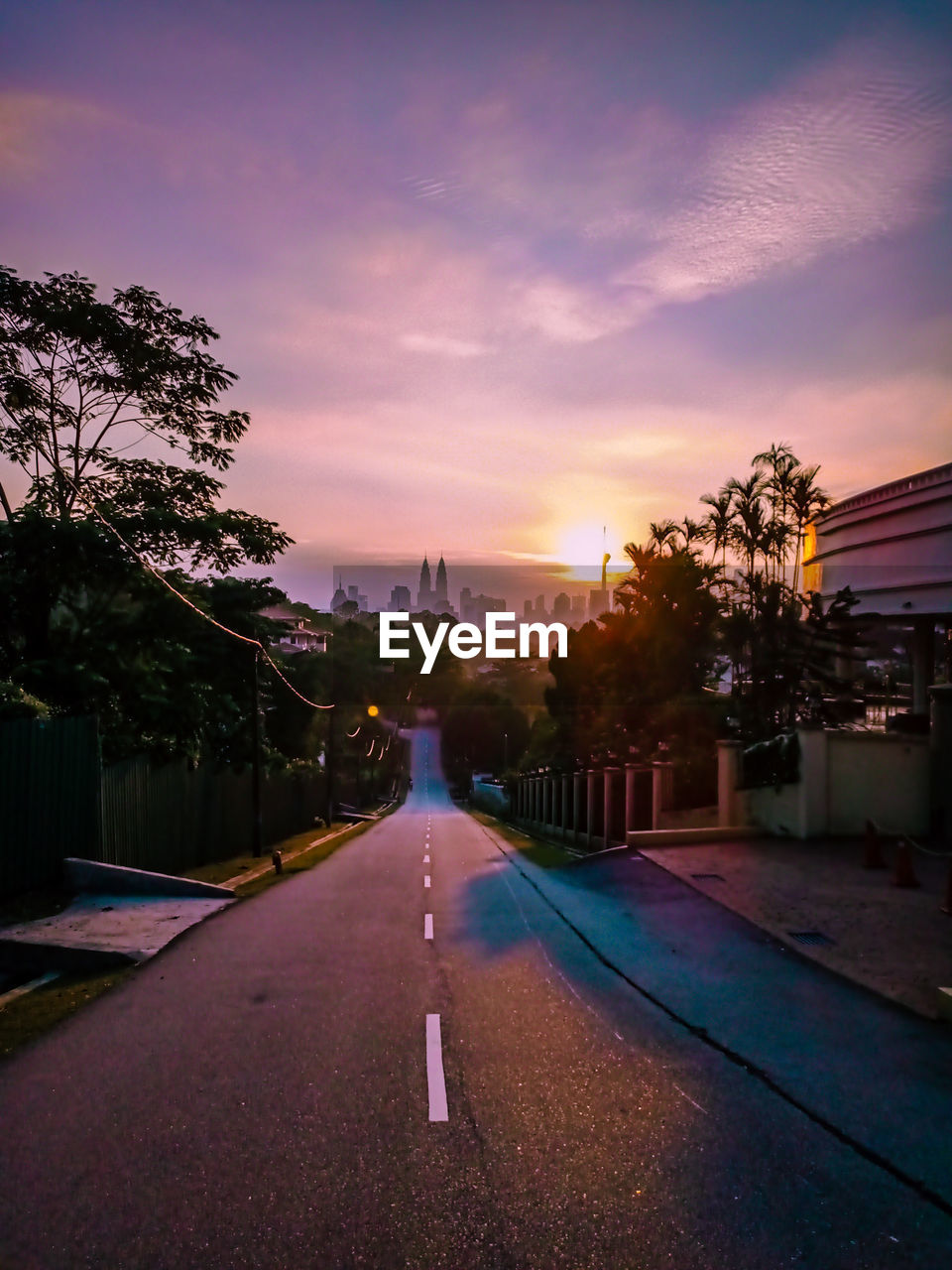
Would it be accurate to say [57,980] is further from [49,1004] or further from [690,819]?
[690,819]

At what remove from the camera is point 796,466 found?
3912cm

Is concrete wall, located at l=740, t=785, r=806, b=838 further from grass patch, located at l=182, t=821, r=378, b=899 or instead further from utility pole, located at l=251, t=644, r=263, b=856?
utility pole, located at l=251, t=644, r=263, b=856

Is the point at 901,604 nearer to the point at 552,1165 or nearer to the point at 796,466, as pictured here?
the point at 796,466

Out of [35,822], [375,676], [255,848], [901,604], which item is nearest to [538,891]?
[35,822]

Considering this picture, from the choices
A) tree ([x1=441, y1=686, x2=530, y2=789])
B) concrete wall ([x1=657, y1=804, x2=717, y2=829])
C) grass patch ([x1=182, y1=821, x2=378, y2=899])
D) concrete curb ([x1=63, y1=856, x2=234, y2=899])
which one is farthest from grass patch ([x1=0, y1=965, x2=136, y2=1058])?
tree ([x1=441, y1=686, x2=530, y2=789])

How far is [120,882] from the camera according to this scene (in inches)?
589

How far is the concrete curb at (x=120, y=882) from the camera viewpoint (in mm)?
14570

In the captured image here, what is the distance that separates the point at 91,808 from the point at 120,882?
1.35 metres

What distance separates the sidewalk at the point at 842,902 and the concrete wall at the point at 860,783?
1.97ft

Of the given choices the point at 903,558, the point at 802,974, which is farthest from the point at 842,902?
the point at 903,558

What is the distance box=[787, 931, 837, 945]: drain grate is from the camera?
1143 cm

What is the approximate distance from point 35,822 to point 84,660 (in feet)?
26.0

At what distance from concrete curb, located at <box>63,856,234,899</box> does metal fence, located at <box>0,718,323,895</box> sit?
10.3 inches

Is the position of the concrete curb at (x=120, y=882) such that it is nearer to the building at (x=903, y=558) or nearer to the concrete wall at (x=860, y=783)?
the concrete wall at (x=860, y=783)
